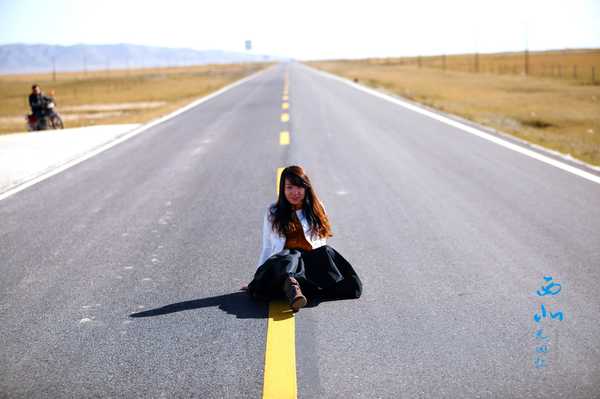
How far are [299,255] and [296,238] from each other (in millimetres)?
181

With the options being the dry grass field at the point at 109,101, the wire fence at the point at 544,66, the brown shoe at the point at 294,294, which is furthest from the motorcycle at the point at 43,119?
the wire fence at the point at 544,66

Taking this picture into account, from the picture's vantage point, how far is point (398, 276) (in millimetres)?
4699

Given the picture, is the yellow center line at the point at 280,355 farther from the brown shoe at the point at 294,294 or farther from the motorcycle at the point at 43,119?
the motorcycle at the point at 43,119

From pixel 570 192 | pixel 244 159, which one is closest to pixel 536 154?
pixel 570 192

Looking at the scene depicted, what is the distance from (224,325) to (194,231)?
2.32m

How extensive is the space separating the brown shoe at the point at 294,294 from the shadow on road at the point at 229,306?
0.20 meters

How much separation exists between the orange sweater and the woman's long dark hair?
0.11 feet

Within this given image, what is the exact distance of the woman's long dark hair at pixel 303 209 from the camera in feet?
14.7

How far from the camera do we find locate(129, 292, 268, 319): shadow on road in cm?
409

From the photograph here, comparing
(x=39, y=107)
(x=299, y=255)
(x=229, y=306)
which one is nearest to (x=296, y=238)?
(x=299, y=255)

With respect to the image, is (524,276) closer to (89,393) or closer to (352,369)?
(352,369)

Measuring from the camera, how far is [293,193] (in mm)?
4496

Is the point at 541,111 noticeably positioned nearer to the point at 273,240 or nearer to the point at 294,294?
the point at 273,240

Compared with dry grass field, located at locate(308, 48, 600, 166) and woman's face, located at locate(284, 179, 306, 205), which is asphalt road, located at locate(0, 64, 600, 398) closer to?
woman's face, located at locate(284, 179, 306, 205)
